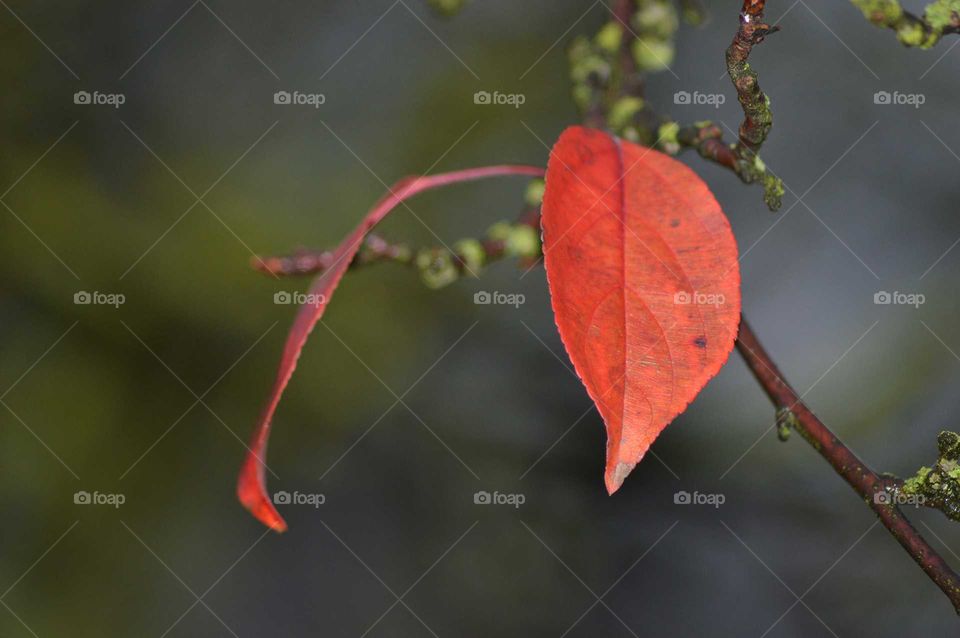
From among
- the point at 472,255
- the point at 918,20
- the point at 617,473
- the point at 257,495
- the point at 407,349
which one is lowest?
the point at 407,349

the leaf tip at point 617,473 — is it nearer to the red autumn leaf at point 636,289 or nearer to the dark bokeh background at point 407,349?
the red autumn leaf at point 636,289

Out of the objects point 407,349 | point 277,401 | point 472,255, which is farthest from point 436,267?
point 407,349

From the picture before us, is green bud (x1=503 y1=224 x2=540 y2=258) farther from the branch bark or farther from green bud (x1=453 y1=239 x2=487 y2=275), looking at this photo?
the branch bark

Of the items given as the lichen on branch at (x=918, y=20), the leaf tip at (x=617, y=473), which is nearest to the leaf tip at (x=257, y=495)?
the leaf tip at (x=617, y=473)

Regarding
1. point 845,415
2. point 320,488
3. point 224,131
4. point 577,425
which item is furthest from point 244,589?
point 845,415

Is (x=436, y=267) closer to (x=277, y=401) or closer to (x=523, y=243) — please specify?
(x=523, y=243)

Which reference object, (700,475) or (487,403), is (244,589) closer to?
(487,403)

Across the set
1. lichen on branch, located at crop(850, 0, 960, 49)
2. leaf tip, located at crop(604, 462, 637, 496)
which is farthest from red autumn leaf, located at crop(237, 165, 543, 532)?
lichen on branch, located at crop(850, 0, 960, 49)
